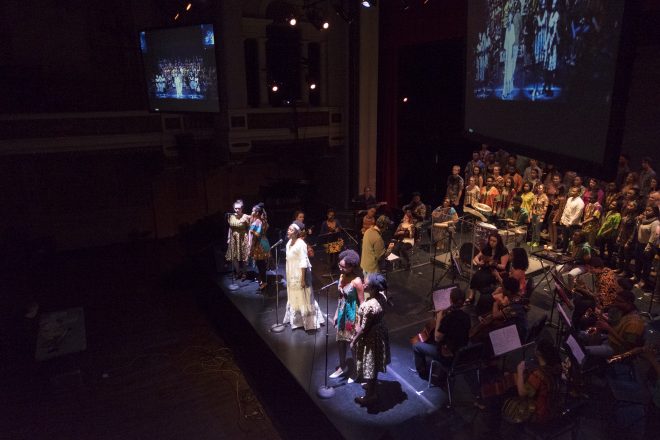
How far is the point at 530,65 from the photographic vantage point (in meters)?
5.07

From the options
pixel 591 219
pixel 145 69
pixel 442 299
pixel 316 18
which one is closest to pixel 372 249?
pixel 442 299

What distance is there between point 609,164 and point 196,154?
938 cm

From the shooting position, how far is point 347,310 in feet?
16.2

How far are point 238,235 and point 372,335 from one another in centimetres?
359

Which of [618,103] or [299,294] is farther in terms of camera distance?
[299,294]

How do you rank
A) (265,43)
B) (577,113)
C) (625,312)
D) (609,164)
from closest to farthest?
(609,164) < (577,113) < (625,312) < (265,43)

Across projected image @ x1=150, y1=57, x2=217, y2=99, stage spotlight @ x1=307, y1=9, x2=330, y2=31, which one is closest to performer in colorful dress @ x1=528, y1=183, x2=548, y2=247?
stage spotlight @ x1=307, y1=9, x2=330, y2=31

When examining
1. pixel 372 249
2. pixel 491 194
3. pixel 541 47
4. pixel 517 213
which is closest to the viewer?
pixel 541 47

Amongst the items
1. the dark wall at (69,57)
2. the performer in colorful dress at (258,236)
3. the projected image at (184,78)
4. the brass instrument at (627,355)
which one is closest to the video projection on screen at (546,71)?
the brass instrument at (627,355)

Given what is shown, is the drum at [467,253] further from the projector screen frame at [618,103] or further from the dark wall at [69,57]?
the dark wall at [69,57]

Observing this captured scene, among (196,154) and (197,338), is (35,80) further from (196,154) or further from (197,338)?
(197,338)

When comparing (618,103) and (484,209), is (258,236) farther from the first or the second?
(618,103)

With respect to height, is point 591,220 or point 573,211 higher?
point 573,211

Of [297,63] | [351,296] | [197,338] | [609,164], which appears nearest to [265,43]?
[297,63]
